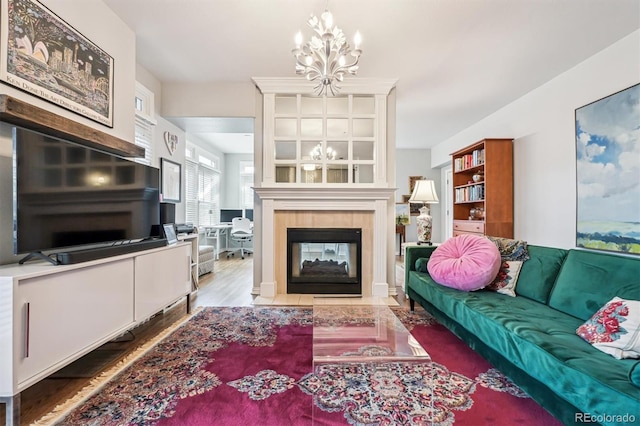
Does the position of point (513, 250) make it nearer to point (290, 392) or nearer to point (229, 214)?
point (290, 392)

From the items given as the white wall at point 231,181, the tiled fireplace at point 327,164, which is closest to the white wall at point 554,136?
the tiled fireplace at point 327,164

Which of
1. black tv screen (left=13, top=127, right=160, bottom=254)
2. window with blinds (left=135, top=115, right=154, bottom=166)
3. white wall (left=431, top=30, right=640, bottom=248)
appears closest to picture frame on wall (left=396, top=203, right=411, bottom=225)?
white wall (left=431, top=30, right=640, bottom=248)

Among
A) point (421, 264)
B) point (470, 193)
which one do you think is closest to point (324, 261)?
point (421, 264)

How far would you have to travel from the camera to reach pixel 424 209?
3.59 m

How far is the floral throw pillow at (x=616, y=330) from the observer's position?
1.24 m

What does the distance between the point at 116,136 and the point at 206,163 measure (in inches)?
169

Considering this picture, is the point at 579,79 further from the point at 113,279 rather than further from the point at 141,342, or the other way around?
the point at 141,342

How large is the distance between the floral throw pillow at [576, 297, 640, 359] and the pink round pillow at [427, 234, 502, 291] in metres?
0.72

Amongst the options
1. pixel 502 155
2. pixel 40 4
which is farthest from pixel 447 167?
pixel 40 4

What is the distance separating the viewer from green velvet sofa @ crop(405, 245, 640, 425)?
107 centimetres

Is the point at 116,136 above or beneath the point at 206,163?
beneath

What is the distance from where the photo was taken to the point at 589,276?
1766 mm

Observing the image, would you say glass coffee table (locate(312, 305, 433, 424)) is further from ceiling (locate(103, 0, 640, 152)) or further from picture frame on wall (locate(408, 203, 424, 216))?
picture frame on wall (locate(408, 203, 424, 216))

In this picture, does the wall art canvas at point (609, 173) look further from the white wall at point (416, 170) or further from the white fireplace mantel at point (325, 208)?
the white wall at point (416, 170)
